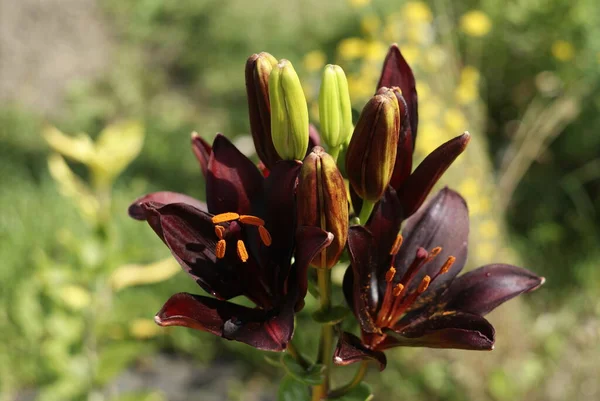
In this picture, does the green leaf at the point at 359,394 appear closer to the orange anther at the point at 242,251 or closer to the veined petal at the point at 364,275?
the veined petal at the point at 364,275

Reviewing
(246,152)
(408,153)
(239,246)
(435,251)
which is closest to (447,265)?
(435,251)

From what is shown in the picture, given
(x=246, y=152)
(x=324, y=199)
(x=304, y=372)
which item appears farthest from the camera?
(x=246, y=152)

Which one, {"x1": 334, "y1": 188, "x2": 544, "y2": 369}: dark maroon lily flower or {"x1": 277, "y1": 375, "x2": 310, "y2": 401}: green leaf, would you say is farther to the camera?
{"x1": 277, "y1": 375, "x2": 310, "y2": 401}: green leaf

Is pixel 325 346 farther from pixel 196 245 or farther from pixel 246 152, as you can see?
pixel 246 152

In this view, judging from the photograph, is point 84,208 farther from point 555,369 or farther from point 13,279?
point 555,369

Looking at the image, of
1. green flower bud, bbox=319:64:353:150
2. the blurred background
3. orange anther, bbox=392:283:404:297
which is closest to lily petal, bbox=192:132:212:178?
green flower bud, bbox=319:64:353:150

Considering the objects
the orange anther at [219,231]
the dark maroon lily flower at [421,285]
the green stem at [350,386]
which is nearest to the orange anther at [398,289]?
the dark maroon lily flower at [421,285]

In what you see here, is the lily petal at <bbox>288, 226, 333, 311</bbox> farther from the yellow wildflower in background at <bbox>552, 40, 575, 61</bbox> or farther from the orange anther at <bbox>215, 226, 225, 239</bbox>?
the yellow wildflower in background at <bbox>552, 40, 575, 61</bbox>
